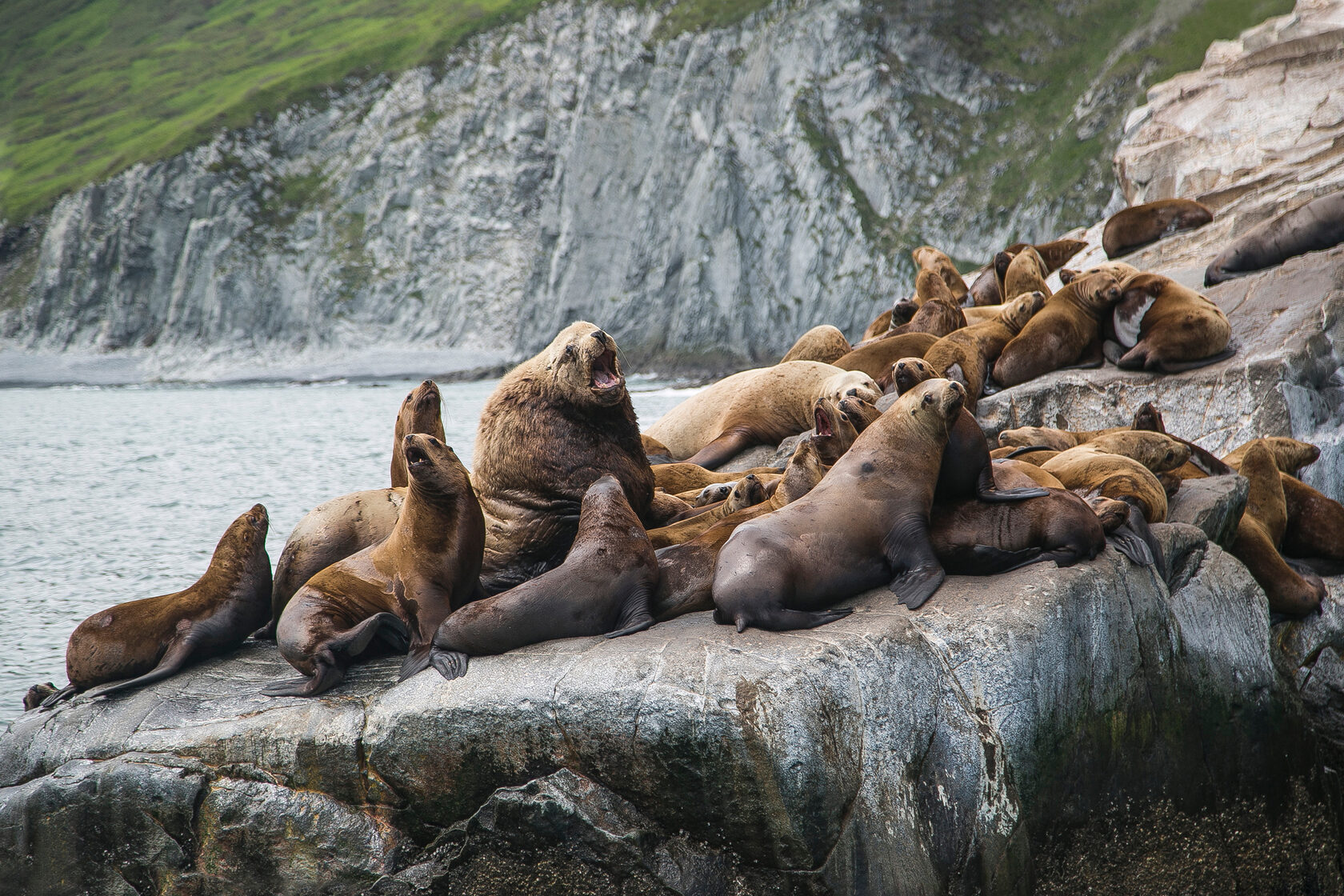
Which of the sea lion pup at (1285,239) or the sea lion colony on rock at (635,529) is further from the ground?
the sea lion pup at (1285,239)

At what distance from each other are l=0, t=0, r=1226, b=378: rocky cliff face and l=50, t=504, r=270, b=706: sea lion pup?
47203 millimetres

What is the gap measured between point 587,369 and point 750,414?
3.71 meters

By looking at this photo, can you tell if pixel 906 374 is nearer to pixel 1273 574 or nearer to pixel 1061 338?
pixel 1273 574

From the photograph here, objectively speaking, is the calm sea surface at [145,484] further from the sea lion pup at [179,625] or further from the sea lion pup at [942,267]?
the sea lion pup at [942,267]

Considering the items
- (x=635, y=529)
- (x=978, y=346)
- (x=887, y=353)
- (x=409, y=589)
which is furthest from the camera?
(x=887, y=353)

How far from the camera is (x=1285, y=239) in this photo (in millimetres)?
9555

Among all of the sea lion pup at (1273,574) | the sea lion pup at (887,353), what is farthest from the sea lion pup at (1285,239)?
the sea lion pup at (1273,574)

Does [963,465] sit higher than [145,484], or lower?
higher

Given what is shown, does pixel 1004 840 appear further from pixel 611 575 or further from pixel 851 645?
pixel 611 575

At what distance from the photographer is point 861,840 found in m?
3.52

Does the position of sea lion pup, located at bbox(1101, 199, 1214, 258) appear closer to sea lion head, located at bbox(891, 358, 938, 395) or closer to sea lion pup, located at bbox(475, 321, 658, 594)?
sea lion head, located at bbox(891, 358, 938, 395)

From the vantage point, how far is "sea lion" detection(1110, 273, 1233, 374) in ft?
24.8

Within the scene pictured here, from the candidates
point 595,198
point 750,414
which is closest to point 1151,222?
point 750,414

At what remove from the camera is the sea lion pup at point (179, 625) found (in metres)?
5.03
